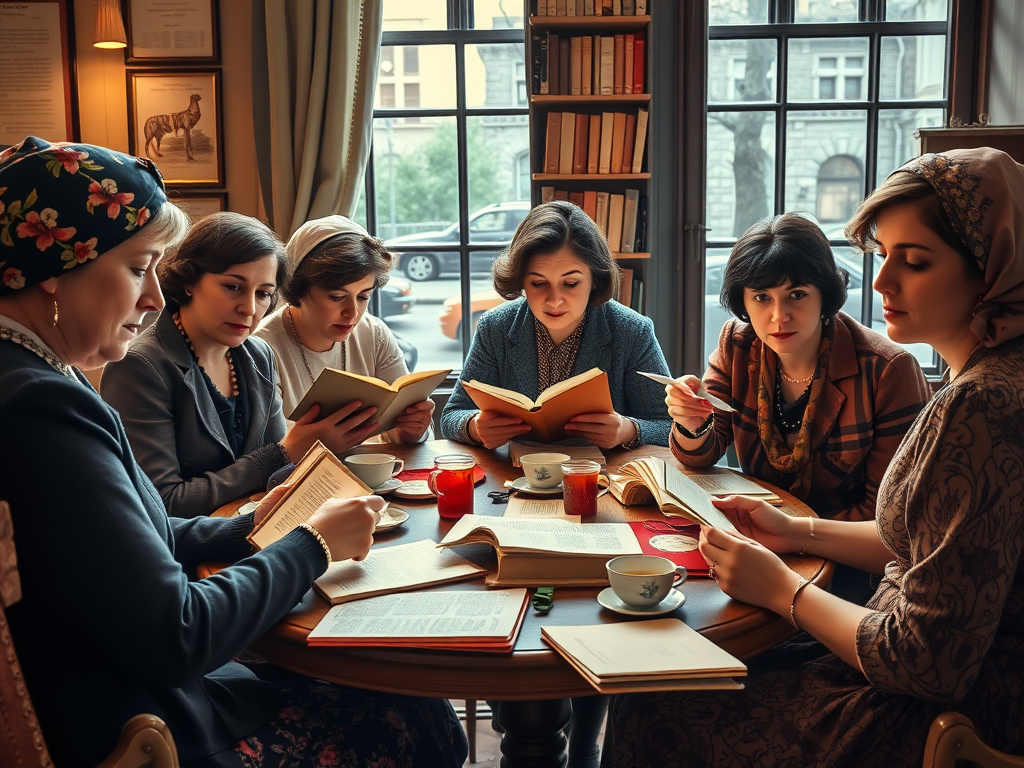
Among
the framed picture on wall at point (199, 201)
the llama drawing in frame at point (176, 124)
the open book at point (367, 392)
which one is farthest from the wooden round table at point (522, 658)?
the llama drawing in frame at point (176, 124)

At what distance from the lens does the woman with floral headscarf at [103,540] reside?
0.94 m

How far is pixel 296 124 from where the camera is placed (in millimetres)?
3551

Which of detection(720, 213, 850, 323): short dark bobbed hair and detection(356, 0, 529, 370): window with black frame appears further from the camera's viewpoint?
detection(356, 0, 529, 370): window with black frame

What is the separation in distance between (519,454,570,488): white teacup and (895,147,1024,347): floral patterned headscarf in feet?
2.67

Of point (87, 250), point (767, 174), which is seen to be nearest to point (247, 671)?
point (87, 250)

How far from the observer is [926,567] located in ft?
3.49

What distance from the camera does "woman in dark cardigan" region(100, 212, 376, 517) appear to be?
68.7 inches

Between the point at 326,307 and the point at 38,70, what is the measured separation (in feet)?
7.76

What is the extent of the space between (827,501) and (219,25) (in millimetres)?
3203

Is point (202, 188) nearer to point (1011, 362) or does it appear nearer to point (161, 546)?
point (161, 546)

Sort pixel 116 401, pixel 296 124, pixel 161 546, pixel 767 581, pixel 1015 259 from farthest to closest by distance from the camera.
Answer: pixel 296 124 → pixel 116 401 → pixel 767 581 → pixel 1015 259 → pixel 161 546

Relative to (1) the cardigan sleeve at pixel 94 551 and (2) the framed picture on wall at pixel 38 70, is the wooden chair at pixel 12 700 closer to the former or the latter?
(1) the cardigan sleeve at pixel 94 551

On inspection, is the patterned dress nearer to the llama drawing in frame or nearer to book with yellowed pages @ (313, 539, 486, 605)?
book with yellowed pages @ (313, 539, 486, 605)

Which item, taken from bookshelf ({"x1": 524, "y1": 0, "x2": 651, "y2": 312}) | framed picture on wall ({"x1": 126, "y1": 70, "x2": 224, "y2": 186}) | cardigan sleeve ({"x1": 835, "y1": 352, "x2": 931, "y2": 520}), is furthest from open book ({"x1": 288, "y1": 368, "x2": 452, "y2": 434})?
framed picture on wall ({"x1": 126, "y1": 70, "x2": 224, "y2": 186})
